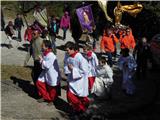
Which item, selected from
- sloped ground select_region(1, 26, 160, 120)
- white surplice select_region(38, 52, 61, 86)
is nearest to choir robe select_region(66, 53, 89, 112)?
sloped ground select_region(1, 26, 160, 120)

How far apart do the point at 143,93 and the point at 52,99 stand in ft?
9.79

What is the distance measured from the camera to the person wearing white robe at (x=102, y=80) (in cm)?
1389

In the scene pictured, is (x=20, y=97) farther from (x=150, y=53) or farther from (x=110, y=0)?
(x=110, y=0)

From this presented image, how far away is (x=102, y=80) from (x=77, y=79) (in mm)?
1481

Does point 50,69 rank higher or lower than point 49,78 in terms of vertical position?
higher

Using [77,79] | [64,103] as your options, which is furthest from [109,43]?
[77,79]

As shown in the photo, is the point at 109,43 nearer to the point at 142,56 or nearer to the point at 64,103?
the point at 142,56

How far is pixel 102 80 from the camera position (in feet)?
46.1

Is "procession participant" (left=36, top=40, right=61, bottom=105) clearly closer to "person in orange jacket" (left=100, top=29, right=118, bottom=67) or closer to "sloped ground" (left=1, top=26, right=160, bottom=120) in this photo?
"sloped ground" (left=1, top=26, right=160, bottom=120)

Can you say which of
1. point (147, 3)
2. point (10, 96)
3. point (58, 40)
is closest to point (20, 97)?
point (10, 96)

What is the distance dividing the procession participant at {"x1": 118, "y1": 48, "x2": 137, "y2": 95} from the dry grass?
10.7 ft

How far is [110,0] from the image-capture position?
895 inches

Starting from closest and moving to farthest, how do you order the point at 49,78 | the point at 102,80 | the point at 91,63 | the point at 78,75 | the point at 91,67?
the point at 78,75 → the point at 49,78 → the point at 91,67 → the point at 102,80 → the point at 91,63

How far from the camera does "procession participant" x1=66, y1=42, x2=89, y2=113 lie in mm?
12602
